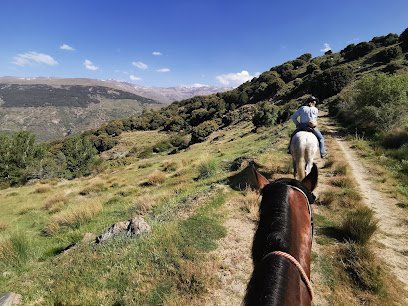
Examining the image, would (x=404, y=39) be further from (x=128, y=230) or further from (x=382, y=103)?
(x=128, y=230)

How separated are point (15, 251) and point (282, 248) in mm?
8529

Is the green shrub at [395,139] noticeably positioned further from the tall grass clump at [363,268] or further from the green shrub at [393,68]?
the green shrub at [393,68]

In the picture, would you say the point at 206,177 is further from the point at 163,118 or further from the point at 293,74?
the point at 163,118

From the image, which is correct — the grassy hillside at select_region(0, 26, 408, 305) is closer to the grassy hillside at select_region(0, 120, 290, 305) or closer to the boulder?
the grassy hillside at select_region(0, 120, 290, 305)

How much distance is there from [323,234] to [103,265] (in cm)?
559

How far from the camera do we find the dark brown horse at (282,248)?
1.59 meters

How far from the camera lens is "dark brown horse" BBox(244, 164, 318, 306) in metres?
1.59

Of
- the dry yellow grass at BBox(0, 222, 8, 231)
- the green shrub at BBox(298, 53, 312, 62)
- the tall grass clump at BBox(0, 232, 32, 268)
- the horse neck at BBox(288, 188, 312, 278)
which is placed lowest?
the dry yellow grass at BBox(0, 222, 8, 231)

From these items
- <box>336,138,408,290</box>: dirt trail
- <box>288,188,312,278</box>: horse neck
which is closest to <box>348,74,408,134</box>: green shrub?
<box>336,138,408,290</box>: dirt trail

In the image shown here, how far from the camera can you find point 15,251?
25.7 feet

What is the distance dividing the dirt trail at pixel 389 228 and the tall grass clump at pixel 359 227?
344 millimetres

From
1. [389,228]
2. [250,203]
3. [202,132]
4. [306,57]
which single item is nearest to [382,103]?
[389,228]

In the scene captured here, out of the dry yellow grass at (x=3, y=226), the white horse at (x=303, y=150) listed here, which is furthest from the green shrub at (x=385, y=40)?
the dry yellow grass at (x=3, y=226)

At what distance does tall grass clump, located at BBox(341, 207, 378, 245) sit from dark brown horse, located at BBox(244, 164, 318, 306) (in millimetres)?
5164
